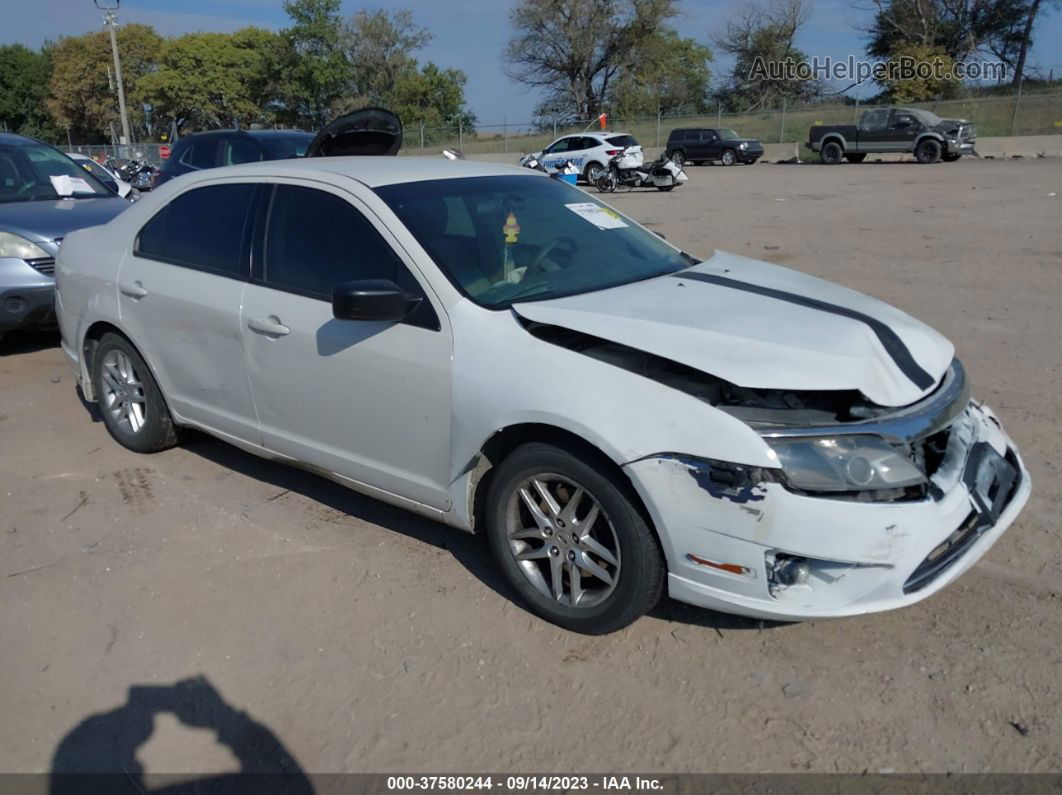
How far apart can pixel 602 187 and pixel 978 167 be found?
1200 centimetres

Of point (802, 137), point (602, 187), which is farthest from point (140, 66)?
point (602, 187)

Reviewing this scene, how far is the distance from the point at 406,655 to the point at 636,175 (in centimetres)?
2305

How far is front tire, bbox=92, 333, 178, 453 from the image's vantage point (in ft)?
16.1

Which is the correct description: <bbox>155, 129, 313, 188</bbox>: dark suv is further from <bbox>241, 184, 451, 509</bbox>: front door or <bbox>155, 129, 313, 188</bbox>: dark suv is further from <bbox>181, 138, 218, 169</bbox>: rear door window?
<bbox>241, 184, 451, 509</bbox>: front door

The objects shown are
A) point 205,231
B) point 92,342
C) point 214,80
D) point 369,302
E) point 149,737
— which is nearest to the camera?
point 149,737

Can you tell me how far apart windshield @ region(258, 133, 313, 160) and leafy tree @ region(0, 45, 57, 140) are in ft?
273

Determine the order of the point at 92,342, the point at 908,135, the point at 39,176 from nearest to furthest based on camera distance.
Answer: the point at 92,342, the point at 39,176, the point at 908,135

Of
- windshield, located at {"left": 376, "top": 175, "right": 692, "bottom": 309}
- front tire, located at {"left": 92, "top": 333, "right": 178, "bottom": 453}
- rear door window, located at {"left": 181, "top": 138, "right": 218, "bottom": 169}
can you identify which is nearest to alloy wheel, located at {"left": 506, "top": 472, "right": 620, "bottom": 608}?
windshield, located at {"left": 376, "top": 175, "right": 692, "bottom": 309}

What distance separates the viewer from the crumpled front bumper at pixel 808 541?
272 centimetres

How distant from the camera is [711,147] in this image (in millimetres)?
36500

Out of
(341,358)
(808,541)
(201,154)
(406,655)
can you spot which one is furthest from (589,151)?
(808,541)

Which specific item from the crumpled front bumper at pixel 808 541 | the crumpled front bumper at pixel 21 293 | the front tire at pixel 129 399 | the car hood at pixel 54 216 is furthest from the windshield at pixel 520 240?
the car hood at pixel 54 216

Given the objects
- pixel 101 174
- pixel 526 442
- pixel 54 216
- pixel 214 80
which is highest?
pixel 214 80

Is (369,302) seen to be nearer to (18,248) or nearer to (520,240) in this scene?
(520,240)
